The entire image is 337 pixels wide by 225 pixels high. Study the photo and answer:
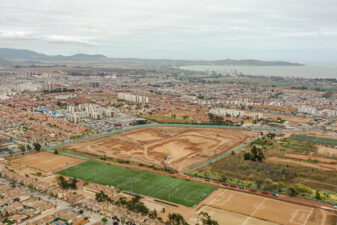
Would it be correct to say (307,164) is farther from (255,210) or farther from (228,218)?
(228,218)

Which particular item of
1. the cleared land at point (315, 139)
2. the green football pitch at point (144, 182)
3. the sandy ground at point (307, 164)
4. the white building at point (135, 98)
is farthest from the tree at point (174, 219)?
the white building at point (135, 98)

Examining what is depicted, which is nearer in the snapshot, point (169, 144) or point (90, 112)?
point (169, 144)

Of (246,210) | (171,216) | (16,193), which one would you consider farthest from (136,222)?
(16,193)

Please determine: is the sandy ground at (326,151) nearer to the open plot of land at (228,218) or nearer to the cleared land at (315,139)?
the cleared land at (315,139)

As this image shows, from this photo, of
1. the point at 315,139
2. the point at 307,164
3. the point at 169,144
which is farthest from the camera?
the point at 315,139

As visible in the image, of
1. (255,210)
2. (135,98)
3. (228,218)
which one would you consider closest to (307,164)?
(255,210)

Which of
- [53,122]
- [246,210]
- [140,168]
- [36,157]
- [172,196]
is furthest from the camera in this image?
[53,122]

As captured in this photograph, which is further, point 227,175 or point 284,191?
point 227,175

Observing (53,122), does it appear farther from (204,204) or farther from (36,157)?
(204,204)
